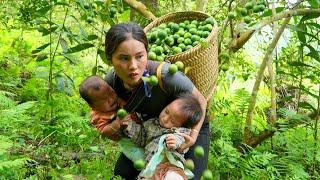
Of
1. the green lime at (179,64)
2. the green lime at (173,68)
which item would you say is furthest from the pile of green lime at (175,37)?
the green lime at (173,68)

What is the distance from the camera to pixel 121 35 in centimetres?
232

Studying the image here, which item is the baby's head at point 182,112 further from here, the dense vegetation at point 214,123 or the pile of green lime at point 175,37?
the dense vegetation at point 214,123

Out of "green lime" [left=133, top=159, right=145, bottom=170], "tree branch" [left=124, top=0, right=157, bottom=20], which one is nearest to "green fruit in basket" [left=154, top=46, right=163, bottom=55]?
"green lime" [left=133, top=159, right=145, bottom=170]

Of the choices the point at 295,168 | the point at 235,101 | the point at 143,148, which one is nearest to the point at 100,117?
the point at 143,148

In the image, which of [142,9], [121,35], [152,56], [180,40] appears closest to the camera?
[121,35]

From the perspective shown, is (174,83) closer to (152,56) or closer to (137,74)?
(137,74)

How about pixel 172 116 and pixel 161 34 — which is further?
pixel 161 34

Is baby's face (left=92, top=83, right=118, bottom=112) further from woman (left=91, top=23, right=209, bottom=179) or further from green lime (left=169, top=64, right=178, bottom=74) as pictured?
green lime (left=169, top=64, right=178, bottom=74)

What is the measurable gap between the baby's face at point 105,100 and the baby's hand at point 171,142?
1.42 ft

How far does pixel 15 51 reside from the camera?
6.03 meters

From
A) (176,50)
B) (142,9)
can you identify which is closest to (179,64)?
(176,50)

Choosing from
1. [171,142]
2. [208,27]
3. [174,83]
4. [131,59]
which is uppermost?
[208,27]

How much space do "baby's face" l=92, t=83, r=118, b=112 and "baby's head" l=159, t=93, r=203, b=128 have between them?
299 millimetres

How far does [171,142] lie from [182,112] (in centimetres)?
17
